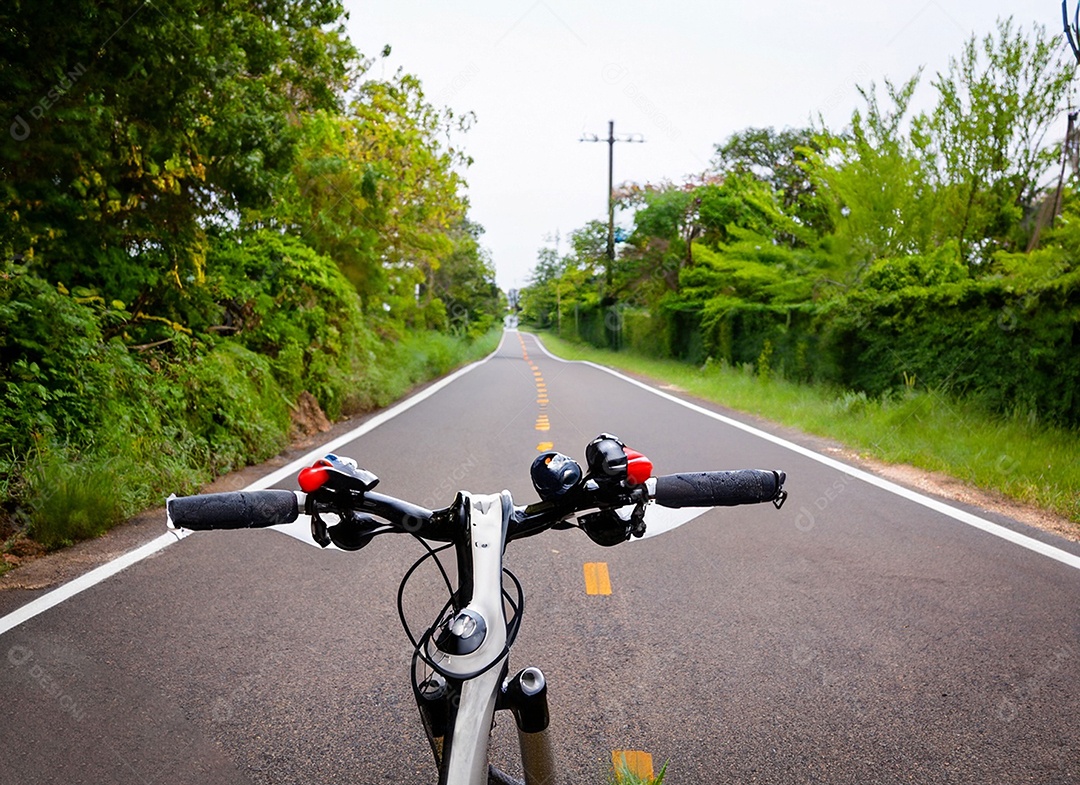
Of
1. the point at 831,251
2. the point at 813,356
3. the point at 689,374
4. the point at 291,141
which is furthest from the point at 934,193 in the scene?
the point at 291,141

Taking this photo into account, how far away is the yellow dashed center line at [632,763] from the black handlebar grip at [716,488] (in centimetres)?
116

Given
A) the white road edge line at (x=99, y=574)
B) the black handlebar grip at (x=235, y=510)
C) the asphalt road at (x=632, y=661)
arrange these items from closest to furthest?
1. the black handlebar grip at (x=235, y=510)
2. the asphalt road at (x=632, y=661)
3. the white road edge line at (x=99, y=574)

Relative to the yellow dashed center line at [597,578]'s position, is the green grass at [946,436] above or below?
below

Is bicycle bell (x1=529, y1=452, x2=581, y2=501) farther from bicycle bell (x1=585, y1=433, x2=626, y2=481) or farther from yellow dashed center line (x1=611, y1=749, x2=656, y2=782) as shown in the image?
yellow dashed center line (x1=611, y1=749, x2=656, y2=782)

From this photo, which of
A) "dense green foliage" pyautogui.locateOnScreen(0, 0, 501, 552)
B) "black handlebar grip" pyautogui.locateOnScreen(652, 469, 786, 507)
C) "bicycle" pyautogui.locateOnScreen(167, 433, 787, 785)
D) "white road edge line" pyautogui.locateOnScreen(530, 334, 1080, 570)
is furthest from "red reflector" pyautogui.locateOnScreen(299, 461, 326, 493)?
"white road edge line" pyautogui.locateOnScreen(530, 334, 1080, 570)

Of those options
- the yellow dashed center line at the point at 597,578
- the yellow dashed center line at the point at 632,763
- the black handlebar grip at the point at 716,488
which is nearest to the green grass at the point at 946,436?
the yellow dashed center line at the point at 597,578

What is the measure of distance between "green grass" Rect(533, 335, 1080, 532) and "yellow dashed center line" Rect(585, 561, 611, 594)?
3670mm

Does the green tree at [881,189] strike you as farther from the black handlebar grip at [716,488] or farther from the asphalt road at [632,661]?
the black handlebar grip at [716,488]

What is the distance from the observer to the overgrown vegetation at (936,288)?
8.84m

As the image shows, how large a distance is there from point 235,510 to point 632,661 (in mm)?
2200

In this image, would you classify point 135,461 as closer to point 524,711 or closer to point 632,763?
point 632,763

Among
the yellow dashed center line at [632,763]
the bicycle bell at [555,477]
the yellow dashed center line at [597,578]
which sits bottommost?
the yellow dashed center line at [597,578]

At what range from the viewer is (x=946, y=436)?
8906mm

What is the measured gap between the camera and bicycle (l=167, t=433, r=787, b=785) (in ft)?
4.43
